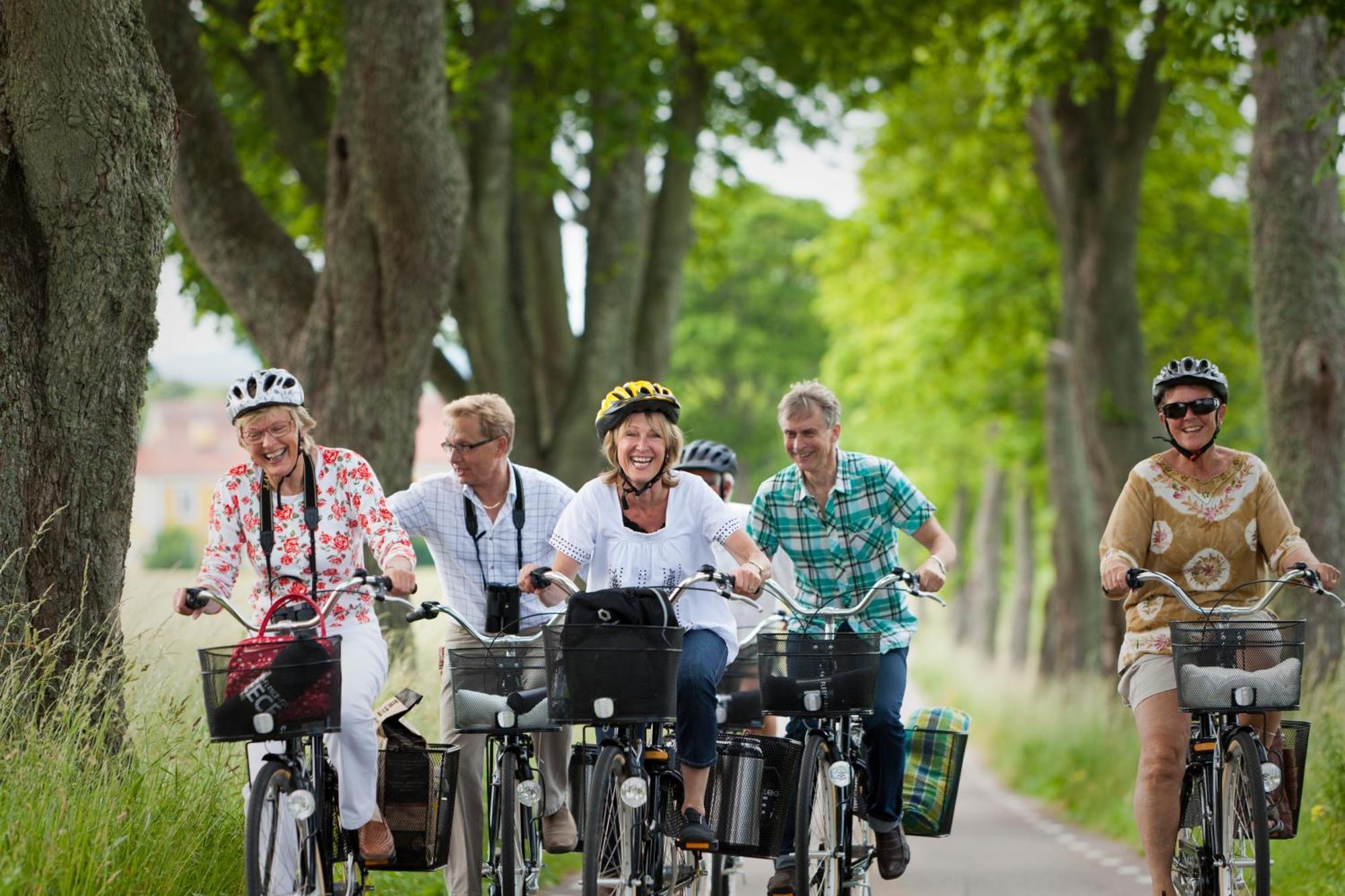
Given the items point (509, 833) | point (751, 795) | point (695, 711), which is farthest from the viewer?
point (751, 795)

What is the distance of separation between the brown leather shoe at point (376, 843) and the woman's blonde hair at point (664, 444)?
1.56 metres

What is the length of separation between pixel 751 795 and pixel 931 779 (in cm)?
105

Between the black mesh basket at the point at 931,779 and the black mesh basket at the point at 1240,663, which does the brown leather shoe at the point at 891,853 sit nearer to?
the black mesh basket at the point at 931,779

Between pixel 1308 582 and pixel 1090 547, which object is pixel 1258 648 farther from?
pixel 1090 547

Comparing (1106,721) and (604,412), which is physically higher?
(604,412)

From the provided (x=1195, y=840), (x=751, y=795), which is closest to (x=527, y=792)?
(x=751, y=795)

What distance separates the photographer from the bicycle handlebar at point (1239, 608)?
21.5ft

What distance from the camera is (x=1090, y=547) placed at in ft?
71.4

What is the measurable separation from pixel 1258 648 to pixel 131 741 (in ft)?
14.1

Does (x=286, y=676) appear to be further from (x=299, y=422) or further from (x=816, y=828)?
(x=816, y=828)

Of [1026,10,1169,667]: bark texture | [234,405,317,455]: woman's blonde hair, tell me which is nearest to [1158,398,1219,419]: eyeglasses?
[234,405,317,455]: woman's blonde hair

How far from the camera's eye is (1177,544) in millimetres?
7062

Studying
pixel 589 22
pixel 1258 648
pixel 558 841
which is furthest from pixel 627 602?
pixel 589 22

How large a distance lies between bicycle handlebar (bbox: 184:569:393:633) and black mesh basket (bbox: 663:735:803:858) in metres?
1.90
